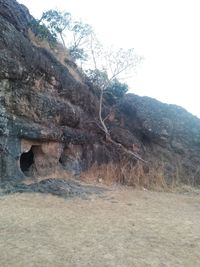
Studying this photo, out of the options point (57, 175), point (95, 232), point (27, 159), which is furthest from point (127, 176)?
point (95, 232)

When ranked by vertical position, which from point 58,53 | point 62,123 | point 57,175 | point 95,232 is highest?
point 58,53

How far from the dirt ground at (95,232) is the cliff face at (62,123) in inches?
107

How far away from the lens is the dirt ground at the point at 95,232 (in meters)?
3.96

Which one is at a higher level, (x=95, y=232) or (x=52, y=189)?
(x=52, y=189)

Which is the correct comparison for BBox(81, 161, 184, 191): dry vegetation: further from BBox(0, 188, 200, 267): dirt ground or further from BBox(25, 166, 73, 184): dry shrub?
BBox(0, 188, 200, 267): dirt ground

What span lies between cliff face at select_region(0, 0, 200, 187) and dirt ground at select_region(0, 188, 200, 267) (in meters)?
2.72

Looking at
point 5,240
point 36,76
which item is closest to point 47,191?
point 5,240

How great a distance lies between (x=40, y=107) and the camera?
33.3 ft

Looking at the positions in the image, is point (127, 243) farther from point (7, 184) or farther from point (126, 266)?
point (7, 184)

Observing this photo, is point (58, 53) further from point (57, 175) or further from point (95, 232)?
point (95, 232)

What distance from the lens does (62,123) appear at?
1119 centimetres

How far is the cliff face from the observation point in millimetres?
9266

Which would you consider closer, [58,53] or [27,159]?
[27,159]

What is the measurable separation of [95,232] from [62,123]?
6518 mm
